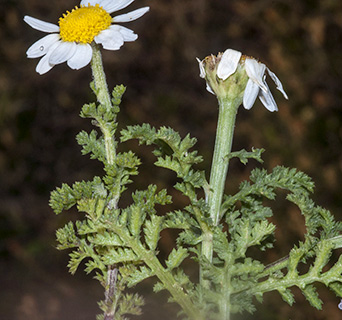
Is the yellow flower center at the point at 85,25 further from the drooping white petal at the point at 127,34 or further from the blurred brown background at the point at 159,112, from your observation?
the blurred brown background at the point at 159,112

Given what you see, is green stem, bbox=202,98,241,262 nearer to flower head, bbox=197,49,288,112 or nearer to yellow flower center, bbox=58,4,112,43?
flower head, bbox=197,49,288,112

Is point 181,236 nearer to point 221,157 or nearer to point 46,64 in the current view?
point 221,157

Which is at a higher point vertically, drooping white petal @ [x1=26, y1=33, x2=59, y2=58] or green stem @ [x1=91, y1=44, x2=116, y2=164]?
drooping white petal @ [x1=26, y1=33, x2=59, y2=58]

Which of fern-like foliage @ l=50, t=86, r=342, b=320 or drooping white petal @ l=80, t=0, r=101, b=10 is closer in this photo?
fern-like foliage @ l=50, t=86, r=342, b=320

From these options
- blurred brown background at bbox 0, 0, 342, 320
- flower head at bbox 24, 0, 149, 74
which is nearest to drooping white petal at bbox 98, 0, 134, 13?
flower head at bbox 24, 0, 149, 74

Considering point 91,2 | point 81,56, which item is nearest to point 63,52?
point 81,56

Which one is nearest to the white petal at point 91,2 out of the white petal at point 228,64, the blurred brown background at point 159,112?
the white petal at point 228,64

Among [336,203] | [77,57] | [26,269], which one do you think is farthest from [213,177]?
[26,269]
